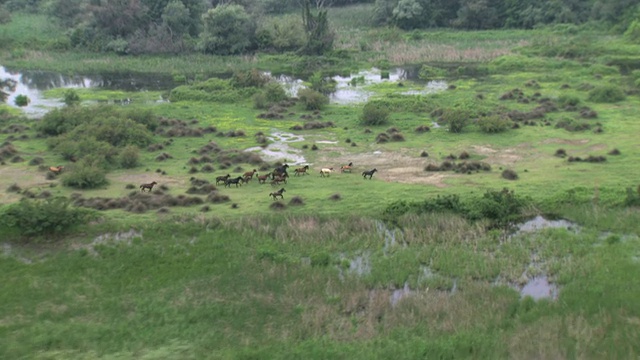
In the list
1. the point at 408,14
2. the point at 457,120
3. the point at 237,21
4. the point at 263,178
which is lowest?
the point at 263,178

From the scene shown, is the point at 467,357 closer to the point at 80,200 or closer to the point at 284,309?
the point at 284,309

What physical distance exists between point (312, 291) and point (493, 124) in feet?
82.8

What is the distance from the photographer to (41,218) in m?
23.7

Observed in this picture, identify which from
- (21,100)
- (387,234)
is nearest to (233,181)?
(387,234)

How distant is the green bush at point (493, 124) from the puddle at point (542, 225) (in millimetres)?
15866

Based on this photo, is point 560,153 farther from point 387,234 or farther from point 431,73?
point 431,73

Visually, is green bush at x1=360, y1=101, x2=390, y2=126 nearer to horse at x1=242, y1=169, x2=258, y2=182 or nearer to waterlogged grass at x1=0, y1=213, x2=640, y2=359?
horse at x1=242, y1=169, x2=258, y2=182

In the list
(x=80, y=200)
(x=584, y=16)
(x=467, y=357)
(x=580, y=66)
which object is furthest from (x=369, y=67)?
(x=467, y=357)

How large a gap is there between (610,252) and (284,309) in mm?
12189

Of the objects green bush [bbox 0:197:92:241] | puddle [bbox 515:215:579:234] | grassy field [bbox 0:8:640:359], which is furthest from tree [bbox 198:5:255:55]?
puddle [bbox 515:215:579:234]

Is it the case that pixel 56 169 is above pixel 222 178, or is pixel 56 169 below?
above

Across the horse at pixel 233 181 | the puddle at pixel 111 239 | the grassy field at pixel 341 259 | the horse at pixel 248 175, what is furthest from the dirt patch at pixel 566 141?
the puddle at pixel 111 239

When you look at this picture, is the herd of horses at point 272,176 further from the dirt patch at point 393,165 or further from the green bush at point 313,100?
the green bush at point 313,100

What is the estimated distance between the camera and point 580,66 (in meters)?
65.2
